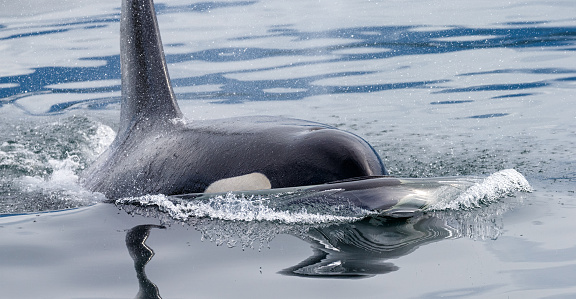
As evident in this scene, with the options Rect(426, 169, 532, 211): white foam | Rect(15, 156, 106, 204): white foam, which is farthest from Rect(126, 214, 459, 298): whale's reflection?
Rect(15, 156, 106, 204): white foam

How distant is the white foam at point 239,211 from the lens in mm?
5328

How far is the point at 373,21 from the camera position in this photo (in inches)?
821

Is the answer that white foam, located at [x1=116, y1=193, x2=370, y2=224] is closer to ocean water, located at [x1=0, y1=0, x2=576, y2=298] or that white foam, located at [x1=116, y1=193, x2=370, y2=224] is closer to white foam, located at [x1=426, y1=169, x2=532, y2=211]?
ocean water, located at [x1=0, y1=0, x2=576, y2=298]

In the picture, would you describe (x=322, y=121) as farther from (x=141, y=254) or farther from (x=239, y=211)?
(x=141, y=254)

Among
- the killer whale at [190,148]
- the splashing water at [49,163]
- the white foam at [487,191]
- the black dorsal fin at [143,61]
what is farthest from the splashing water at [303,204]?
the black dorsal fin at [143,61]

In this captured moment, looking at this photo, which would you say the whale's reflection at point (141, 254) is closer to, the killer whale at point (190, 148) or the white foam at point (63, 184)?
the killer whale at point (190, 148)

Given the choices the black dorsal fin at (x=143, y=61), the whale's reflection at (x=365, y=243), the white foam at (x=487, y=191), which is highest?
the black dorsal fin at (x=143, y=61)

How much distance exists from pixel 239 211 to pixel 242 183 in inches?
10.0

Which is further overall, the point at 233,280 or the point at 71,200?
the point at 71,200

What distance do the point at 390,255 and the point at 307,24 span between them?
1735 cm

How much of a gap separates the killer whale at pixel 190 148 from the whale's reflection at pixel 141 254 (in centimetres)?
65

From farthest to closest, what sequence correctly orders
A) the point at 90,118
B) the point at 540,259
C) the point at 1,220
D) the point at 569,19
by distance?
the point at 569,19
the point at 90,118
the point at 1,220
the point at 540,259

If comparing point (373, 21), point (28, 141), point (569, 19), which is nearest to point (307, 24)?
point (373, 21)

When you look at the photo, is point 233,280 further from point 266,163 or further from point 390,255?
point 266,163
